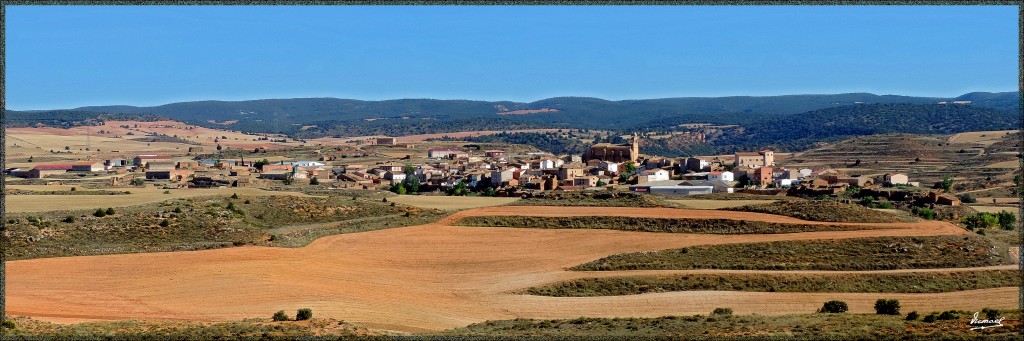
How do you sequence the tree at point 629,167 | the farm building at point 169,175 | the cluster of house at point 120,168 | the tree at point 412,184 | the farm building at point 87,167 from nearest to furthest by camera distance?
1. the tree at point 412,184
2. the farm building at point 169,175
3. the cluster of house at point 120,168
4. the tree at point 629,167
5. the farm building at point 87,167

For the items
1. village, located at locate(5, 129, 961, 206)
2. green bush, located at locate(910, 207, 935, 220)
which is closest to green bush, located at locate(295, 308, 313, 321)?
green bush, located at locate(910, 207, 935, 220)

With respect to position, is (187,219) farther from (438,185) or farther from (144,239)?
(438,185)

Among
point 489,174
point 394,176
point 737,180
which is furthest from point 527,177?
point 737,180

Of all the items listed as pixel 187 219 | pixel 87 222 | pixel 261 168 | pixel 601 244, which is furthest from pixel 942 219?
pixel 261 168

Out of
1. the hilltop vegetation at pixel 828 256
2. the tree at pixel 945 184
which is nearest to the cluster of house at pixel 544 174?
the tree at pixel 945 184

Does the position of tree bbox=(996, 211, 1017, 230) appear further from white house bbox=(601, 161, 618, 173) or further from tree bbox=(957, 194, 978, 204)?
white house bbox=(601, 161, 618, 173)

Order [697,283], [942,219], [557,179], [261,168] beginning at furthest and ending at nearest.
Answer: [261,168] → [557,179] → [942,219] → [697,283]

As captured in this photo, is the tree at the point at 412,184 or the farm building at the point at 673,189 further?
the tree at the point at 412,184

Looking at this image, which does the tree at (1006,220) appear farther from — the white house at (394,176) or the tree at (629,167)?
the white house at (394,176)
